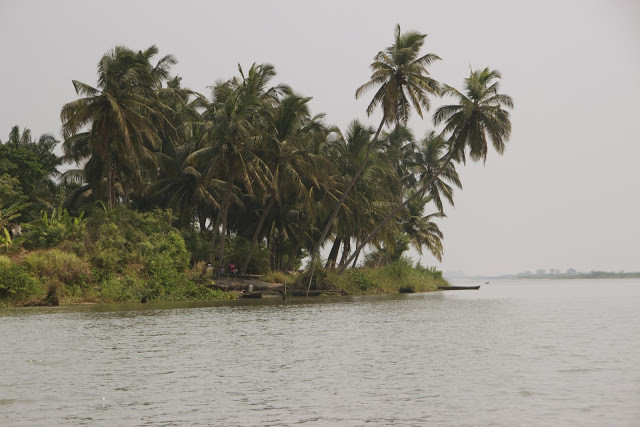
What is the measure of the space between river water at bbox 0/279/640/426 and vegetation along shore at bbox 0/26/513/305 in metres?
12.0

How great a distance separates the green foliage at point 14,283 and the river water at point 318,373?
714 cm

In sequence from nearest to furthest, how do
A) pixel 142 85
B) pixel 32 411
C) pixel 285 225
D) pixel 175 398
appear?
pixel 32 411
pixel 175 398
pixel 142 85
pixel 285 225

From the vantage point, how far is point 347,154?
4650cm

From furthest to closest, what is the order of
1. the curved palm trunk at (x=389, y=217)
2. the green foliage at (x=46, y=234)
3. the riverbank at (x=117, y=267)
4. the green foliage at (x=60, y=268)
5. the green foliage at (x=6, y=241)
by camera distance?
the curved palm trunk at (x=389, y=217) → the green foliage at (x=46, y=234) → the green foliage at (x=6, y=241) → the green foliage at (x=60, y=268) → the riverbank at (x=117, y=267)

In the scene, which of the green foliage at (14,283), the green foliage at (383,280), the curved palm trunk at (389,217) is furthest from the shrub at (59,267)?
the curved palm trunk at (389,217)

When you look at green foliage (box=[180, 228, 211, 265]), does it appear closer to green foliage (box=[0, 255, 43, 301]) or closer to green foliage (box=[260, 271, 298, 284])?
green foliage (box=[260, 271, 298, 284])

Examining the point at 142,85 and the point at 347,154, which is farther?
the point at 347,154

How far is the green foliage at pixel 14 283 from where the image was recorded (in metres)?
26.5

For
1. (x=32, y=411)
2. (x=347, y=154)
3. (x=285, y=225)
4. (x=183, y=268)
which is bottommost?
(x=32, y=411)

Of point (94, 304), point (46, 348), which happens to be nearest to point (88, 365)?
point (46, 348)

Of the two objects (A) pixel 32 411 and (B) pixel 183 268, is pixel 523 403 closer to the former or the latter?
(A) pixel 32 411

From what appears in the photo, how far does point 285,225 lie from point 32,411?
38497mm

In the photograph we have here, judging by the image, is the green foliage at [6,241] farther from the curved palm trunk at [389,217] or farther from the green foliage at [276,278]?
the curved palm trunk at [389,217]

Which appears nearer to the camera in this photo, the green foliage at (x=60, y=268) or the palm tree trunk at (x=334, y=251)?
the green foliage at (x=60, y=268)
